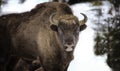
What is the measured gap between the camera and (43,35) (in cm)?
1157

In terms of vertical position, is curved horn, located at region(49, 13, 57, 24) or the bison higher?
curved horn, located at region(49, 13, 57, 24)

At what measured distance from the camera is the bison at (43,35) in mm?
10570

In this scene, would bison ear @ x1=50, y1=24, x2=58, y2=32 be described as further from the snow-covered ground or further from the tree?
the tree

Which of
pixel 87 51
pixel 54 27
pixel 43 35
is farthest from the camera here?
pixel 87 51

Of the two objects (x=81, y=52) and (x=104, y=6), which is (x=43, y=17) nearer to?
(x=81, y=52)

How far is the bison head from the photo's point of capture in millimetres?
9930

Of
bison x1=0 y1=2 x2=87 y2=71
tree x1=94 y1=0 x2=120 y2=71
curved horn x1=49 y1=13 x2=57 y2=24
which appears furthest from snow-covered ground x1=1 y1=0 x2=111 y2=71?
curved horn x1=49 y1=13 x2=57 y2=24

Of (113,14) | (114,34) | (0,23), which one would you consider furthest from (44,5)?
(113,14)

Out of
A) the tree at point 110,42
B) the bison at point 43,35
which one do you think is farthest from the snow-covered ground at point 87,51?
the bison at point 43,35

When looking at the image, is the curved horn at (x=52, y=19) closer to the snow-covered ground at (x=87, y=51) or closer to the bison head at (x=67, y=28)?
the bison head at (x=67, y=28)

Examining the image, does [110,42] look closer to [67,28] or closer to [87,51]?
[87,51]

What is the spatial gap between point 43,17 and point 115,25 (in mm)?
4579

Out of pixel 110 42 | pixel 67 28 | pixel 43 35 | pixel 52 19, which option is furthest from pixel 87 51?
pixel 67 28

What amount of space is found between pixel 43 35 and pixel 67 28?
4.40 ft
